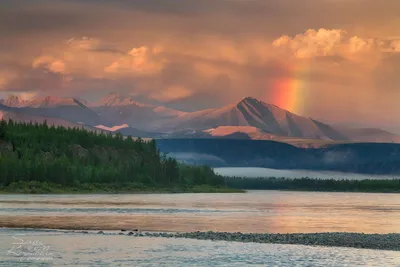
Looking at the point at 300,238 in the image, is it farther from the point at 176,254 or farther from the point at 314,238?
the point at 176,254

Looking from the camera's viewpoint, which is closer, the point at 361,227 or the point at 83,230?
the point at 83,230

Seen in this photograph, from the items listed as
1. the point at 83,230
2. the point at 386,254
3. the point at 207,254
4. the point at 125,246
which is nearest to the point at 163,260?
the point at 207,254

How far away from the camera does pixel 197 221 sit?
12006 cm

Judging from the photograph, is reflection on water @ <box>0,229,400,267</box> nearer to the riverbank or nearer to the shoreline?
the shoreline

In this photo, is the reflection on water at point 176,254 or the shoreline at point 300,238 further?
the shoreline at point 300,238

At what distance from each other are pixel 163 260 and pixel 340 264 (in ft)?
49.1

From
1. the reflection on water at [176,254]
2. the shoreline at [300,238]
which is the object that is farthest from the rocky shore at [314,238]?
the reflection on water at [176,254]

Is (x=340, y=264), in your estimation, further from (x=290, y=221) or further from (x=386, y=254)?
(x=290, y=221)

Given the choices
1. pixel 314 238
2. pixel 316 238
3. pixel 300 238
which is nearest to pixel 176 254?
pixel 300 238

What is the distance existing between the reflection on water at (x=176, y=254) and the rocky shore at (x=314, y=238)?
10.0ft

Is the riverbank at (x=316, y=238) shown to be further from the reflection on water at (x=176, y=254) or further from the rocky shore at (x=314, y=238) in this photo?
the reflection on water at (x=176, y=254)

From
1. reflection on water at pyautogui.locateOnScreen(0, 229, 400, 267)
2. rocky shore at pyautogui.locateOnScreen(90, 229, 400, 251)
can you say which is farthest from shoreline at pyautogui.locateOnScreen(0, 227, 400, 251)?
reflection on water at pyautogui.locateOnScreen(0, 229, 400, 267)

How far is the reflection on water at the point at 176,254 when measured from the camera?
67062mm

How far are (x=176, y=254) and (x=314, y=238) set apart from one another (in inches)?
741
